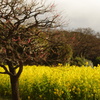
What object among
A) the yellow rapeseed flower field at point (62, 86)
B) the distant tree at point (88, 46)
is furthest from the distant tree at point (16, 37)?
the distant tree at point (88, 46)

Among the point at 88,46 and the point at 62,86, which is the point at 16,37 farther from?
the point at 88,46

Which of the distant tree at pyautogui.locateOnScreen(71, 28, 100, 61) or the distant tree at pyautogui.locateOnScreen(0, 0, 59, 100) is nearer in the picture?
the distant tree at pyautogui.locateOnScreen(0, 0, 59, 100)

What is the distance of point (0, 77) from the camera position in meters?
9.99

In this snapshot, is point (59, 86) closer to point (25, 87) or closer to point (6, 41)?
point (25, 87)

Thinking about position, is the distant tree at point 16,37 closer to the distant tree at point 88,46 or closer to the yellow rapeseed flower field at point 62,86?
the yellow rapeseed flower field at point 62,86

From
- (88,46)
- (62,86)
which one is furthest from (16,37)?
(88,46)

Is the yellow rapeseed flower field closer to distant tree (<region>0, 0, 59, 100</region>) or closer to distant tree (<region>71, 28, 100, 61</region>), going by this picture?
distant tree (<region>0, 0, 59, 100</region>)

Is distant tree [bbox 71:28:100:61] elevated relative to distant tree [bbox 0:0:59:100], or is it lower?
elevated

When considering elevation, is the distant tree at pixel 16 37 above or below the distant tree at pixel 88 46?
below

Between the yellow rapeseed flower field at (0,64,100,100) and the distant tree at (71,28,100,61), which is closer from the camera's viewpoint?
the yellow rapeseed flower field at (0,64,100,100)

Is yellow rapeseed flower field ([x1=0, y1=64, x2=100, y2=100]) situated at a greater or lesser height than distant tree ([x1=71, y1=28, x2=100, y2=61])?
lesser

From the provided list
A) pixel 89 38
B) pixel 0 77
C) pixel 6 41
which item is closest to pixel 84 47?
pixel 89 38

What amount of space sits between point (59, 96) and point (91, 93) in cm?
104

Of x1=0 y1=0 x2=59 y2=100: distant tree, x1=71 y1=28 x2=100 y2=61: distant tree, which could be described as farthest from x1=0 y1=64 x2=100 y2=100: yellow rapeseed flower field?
x1=71 y1=28 x2=100 y2=61: distant tree
